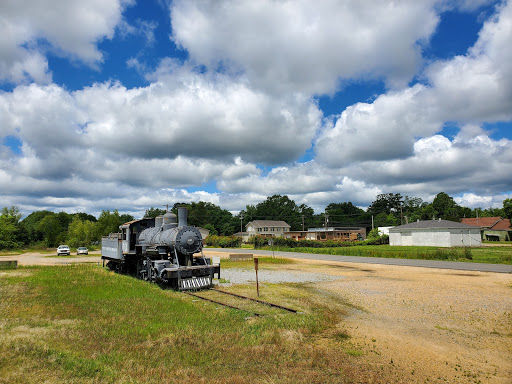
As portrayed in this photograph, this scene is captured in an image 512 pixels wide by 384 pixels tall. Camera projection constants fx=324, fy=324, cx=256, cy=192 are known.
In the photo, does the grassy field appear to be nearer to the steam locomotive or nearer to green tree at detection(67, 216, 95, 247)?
the steam locomotive

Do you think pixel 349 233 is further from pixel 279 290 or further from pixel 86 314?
pixel 86 314

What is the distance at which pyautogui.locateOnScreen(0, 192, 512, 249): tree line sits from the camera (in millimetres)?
64188

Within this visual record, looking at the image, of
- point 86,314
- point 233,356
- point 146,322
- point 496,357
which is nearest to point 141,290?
point 86,314

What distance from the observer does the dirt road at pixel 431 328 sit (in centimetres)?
601

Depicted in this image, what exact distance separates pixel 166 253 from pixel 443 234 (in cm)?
4322

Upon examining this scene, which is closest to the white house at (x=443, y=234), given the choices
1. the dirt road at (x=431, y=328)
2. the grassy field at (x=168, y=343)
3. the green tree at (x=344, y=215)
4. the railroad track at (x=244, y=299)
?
the dirt road at (x=431, y=328)

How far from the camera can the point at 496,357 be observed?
6.65m

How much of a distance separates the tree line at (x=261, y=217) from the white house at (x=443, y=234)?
27.8 meters

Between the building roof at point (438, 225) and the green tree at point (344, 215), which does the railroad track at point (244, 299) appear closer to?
the building roof at point (438, 225)

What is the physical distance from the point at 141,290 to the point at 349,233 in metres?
75.3

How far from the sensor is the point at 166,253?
15633 mm

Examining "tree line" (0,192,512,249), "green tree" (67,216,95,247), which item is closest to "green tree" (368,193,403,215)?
"tree line" (0,192,512,249)

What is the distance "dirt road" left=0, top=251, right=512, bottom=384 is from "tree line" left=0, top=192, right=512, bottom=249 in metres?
58.3

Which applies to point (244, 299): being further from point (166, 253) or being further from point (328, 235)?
point (328, 235)
